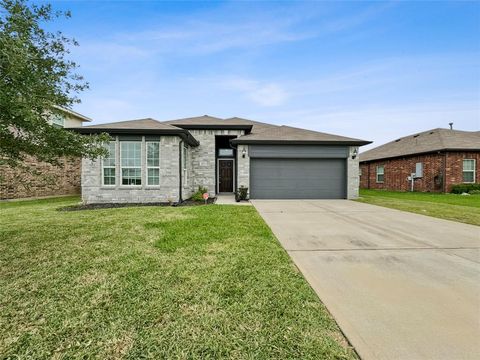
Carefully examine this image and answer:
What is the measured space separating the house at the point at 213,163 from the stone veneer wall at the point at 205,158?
0.06 meters

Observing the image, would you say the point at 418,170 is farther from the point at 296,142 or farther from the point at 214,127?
the point at 214,127

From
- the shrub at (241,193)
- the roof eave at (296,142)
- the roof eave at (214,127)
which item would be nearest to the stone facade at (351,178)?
the roof eave at (296,142)

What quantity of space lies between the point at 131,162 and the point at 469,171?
2129 centimetres

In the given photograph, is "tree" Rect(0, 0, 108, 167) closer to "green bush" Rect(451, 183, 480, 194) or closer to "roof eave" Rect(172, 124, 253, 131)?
"roof eave" Rect(172, 124, 253, 131)

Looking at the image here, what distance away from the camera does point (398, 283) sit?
111 inches

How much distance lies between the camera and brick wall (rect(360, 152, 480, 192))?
49.5ft

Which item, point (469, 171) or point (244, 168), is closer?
point (244, 168)

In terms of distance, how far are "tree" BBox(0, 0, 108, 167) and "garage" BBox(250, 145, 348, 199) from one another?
8.20 metres

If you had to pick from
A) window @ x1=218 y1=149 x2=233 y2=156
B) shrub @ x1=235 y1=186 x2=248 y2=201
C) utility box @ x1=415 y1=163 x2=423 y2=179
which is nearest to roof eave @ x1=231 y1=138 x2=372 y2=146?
shrub @ x1=235 y1=186 x2=248 y2=201

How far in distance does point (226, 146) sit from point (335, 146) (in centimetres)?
657

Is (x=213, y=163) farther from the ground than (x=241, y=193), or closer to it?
farther from the ground

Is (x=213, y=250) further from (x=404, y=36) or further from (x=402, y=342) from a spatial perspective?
(x=404, y=36)

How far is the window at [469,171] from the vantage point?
15305mm

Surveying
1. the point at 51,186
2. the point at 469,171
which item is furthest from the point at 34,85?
the point at 469,171
